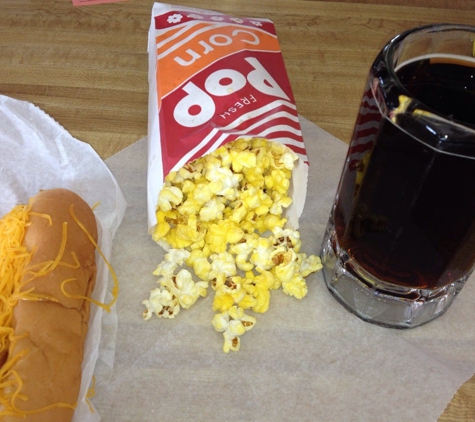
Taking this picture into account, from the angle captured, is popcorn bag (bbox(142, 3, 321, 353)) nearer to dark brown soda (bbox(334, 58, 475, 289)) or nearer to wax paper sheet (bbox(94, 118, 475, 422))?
wax paper sheet (bbox(94, 118, 475, 422))

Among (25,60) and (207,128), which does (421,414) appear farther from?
(25,60)

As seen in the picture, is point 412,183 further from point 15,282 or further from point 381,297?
point 15,282

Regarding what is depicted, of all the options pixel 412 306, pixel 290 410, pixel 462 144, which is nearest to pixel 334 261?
pixel 412 306

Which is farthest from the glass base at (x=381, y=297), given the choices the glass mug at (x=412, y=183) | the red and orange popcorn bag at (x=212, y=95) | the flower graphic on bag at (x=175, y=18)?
the flower graphic on bag at (x=175, y=18)

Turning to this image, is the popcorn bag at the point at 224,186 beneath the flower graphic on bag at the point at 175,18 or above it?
beneath

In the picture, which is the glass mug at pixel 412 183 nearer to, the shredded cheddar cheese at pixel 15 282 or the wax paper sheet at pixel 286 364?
the wax paper sheet at pixel 286 364

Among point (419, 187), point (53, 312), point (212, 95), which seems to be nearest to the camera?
point (419, 187)

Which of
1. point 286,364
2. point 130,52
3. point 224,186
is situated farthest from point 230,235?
point 130,52

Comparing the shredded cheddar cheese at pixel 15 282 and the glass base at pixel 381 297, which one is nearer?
the shredded cheddar cheese at pixel 15 282
